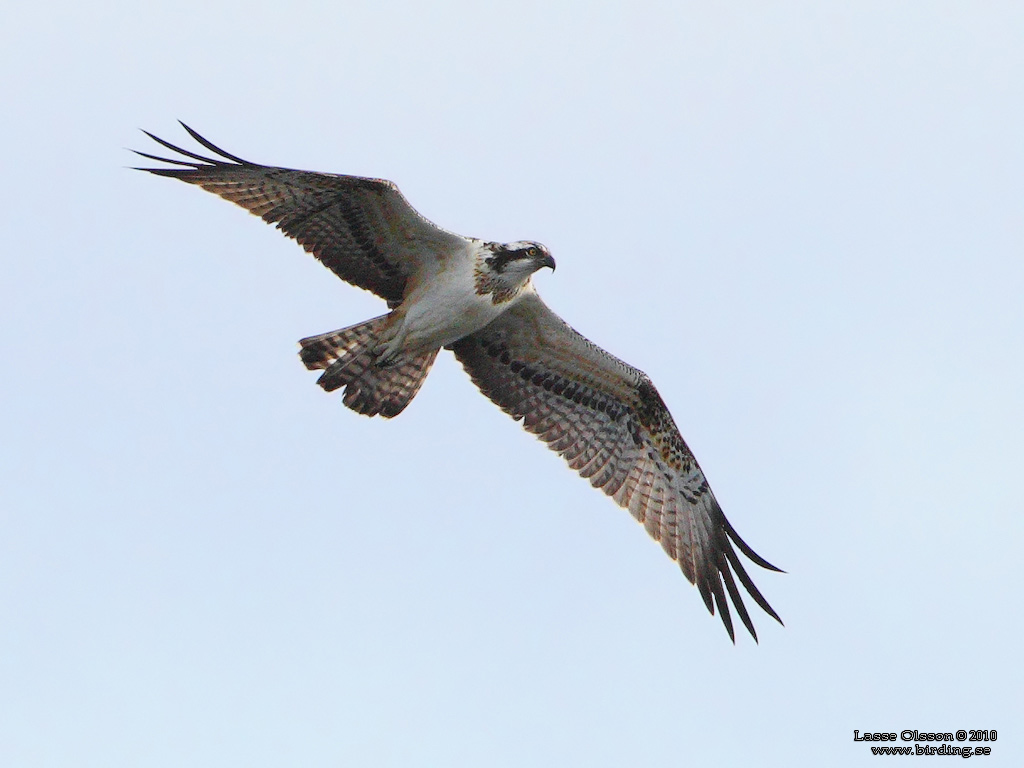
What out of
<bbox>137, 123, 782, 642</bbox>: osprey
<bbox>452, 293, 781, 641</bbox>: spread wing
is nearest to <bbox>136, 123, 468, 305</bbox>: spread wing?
<bbox>137, 123, 782, 642</bbox>: osprey

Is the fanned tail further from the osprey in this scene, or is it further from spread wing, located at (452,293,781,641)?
spread wing, located at (452,293,781,641)

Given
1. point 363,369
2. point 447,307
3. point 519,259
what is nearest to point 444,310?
point 447,307

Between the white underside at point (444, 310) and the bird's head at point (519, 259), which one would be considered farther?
the white underside at point (444, 310)

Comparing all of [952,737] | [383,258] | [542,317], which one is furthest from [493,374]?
[952,737]

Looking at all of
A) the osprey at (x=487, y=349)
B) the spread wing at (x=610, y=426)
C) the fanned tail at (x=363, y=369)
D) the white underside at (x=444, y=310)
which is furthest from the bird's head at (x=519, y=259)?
the fanned tail at (x=363, y=369)

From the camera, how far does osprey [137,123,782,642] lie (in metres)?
9.39

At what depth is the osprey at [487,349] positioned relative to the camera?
939cm

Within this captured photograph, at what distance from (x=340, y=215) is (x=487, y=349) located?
176cm

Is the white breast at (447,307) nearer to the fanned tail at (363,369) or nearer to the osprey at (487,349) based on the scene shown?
the osprey at (487,349)

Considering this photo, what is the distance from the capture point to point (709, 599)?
10.1 metres

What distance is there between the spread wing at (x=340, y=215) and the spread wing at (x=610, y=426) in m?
0.96

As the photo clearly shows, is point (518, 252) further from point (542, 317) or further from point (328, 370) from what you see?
point (328, 370)

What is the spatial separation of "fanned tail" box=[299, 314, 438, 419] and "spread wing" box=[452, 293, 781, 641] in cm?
72

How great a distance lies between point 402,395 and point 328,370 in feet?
2.06
